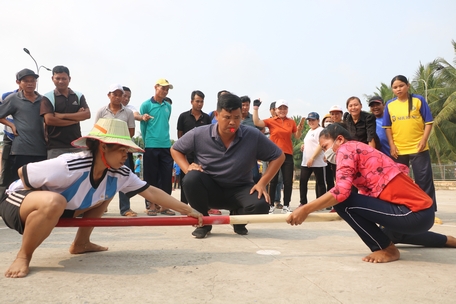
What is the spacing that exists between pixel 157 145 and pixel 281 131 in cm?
206

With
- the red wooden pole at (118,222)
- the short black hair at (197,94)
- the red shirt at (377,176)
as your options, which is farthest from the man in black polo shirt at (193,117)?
the red shirt at (377,176)

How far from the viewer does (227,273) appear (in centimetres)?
259

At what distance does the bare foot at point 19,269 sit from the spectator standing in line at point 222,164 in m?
1.68

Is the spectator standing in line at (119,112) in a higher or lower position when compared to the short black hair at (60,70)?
lower

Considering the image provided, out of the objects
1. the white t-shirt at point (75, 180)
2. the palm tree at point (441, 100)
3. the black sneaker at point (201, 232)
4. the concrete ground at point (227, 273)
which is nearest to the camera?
the concrete ground at point (227, 273)

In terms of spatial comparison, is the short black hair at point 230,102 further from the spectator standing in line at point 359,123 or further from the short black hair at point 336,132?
the spectator standing in line at point 359,123

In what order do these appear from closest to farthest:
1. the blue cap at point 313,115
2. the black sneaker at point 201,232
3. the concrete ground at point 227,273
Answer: the concrete ground at point 227,273, the black sneaker at point 201,232, the blue cap at point 313,115

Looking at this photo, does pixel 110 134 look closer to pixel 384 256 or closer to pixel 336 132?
pixel 336 132

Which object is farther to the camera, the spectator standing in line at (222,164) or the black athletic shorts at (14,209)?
the spectator standing in line at (222,164)

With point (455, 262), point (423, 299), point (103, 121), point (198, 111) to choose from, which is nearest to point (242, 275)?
point (423, 299)

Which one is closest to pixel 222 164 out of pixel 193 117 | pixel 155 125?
pixel 155 125

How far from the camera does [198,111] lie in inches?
255

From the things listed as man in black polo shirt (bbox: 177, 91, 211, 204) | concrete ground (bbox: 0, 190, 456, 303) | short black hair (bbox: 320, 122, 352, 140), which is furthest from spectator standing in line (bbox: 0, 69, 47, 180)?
short black hair (bbox: 320, 122, 352, 140)

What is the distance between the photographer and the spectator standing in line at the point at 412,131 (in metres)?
5.10
